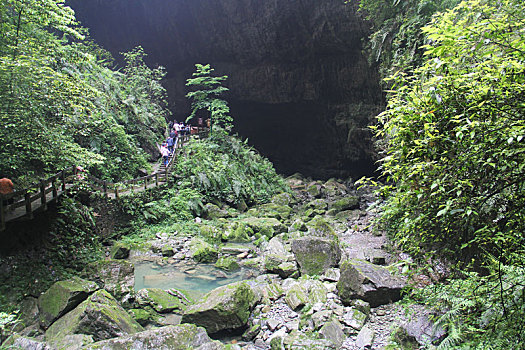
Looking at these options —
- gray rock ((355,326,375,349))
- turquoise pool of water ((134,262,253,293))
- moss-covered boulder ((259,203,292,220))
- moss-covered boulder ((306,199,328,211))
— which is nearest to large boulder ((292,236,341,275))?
turquoise pool of water ((134,262,253,293))

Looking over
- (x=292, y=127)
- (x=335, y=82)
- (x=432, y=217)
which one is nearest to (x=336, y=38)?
(x=335, y=82)

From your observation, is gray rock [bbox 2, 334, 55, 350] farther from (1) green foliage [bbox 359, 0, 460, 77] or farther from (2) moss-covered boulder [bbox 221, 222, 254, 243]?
(1) green foliage [bbox 359, 0, 460, 77]

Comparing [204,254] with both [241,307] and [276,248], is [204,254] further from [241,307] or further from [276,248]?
[241,307]

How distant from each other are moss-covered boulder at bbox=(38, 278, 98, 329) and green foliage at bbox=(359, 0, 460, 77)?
9.11 meters

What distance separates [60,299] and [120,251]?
3.75 m

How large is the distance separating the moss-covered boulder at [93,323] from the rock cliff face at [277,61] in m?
17.9

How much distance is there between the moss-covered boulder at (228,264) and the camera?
8812 mm

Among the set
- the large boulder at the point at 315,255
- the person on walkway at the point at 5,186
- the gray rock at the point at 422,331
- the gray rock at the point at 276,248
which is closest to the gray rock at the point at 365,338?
the gray rock at the point at 422,331

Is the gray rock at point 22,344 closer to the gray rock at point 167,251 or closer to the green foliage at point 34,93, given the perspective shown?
the green foliage at point 34,93

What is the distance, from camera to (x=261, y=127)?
29625 mm

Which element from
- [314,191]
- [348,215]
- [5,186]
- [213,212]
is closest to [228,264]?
[213,212]

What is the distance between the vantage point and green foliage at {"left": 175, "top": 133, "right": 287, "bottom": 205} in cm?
1505

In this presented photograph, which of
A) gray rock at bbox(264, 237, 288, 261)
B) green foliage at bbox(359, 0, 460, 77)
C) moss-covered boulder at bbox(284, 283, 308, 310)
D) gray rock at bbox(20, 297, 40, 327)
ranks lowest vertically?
Result: gray rock at bbox(264, 237, 288, 261)

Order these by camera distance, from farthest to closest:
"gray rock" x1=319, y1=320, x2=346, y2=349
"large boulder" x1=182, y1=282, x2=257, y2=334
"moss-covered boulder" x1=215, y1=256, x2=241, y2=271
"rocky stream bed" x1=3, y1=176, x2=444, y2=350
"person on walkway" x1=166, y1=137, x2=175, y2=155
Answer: "person on walkway" x1=166, y1=137, x2=175, y2=155
"moss-covered boulder" x1=215, y1=256, x2=241, y2=271
"large boulder" x1=182, y1=282, x2=257, y2=334
"gray rock" x1=319, y1=320, x2=346, y2=349
"rocky stream bed" x1=3, y1=176, x2=444, y2=350
